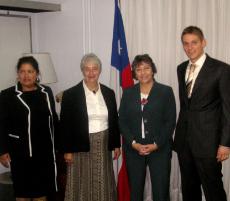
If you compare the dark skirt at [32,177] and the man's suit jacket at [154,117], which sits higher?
the man's suit jacket at [154,117]

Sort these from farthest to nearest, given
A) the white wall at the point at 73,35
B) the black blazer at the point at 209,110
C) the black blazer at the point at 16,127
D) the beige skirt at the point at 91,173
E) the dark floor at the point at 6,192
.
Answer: the white wall at the point at 73,35, the dark floor at the point at 6,192, the beige skirt at the point at 91,173, the black blazer at the point at 16,127, the black blazer at the point at 209,110

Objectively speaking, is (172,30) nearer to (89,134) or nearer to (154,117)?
(154,117)

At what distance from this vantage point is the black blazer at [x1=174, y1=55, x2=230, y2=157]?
2320mm

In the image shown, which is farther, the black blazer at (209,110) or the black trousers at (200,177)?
the black trousers at (200,177)

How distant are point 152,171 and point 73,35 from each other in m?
1.97

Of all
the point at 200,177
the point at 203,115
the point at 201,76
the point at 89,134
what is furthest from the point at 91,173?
the point at 201,76

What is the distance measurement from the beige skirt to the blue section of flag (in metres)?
0.84

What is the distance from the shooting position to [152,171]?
2689 mm

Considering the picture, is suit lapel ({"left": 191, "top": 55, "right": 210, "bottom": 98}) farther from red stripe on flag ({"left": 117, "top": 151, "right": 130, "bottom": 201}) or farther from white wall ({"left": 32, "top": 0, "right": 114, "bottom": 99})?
white wall ({"left": 32, "top": 0, "right": 114, "bottom": 99})

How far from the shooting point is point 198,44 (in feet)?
7.82

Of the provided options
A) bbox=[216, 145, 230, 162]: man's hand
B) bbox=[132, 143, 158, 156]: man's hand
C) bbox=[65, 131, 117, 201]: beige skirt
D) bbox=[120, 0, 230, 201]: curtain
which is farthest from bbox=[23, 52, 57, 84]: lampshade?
bbox=[216, 145, 230, 162]: man's hand

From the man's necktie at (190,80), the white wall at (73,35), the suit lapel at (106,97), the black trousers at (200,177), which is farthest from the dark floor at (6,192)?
the man's necktie at (190,80)

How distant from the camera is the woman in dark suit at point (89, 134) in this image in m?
2.68

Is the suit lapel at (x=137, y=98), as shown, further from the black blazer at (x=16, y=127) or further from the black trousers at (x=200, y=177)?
the black blazer at (x=16, y=127)
